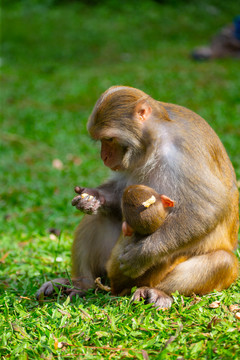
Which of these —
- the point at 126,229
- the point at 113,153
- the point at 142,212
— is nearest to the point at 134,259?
the point at 126,229

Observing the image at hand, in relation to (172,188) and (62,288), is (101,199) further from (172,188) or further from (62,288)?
(62,288)

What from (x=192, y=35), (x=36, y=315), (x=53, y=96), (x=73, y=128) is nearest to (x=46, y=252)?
(x=36, y=315)

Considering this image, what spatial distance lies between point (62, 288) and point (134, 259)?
0.87 meters

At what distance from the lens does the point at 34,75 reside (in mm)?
15625

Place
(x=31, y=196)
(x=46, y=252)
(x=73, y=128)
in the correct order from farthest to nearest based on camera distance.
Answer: (x=73, y=128) < (x=31, y=196) < (x=46, y=252)

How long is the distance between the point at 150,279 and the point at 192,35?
57.5 ft

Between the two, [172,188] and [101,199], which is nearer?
[172,188]

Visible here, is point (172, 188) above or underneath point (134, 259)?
above

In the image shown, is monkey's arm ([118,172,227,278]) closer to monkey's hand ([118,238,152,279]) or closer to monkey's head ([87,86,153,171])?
monkey's hand ([118,238,152,279])

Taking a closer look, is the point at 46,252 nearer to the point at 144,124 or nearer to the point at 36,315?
the point at 36,315

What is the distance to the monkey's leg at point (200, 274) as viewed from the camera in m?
3.63

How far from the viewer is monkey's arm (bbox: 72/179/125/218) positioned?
3.93 m

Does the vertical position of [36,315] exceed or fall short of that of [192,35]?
it exceeds it

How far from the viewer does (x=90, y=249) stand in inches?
163
